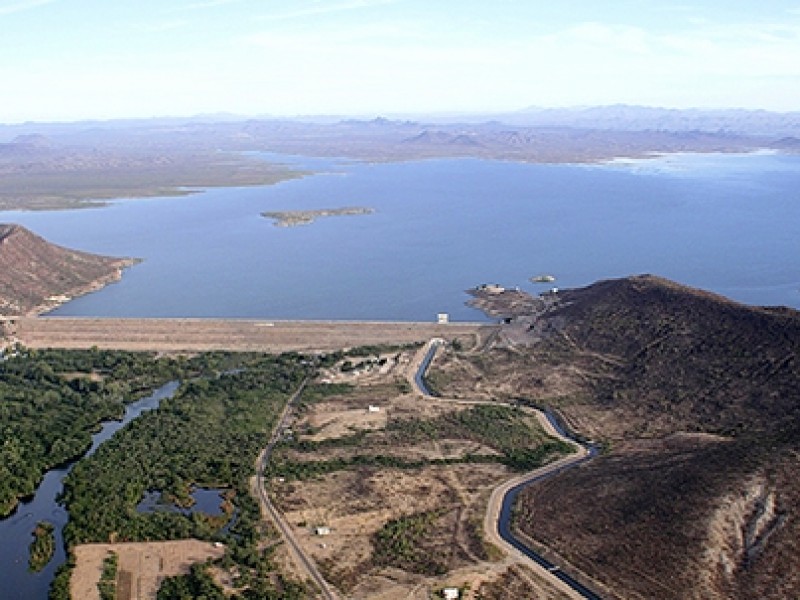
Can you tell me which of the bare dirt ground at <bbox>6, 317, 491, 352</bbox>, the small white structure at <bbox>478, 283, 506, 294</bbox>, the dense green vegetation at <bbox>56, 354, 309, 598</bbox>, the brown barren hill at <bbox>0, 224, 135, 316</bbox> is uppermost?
the brown barren hill at <bbox>0, 224, 135, 316</bbox>

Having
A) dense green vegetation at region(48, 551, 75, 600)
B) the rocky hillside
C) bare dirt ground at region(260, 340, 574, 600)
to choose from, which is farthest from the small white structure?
dense green vegetation at region(48, 551, 75, 600)

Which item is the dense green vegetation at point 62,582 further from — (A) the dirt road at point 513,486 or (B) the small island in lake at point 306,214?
(B) the small island in lake at point 306,214

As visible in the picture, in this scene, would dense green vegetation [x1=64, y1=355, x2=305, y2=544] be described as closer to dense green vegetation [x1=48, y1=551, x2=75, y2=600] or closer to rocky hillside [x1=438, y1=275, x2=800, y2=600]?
dense green vegetation [x1=48, y1=551, x2=75, y2=600]

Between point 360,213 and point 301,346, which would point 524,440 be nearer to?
point 301,346

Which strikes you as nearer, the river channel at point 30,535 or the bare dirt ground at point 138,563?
the bare dirt ground at point 138,563

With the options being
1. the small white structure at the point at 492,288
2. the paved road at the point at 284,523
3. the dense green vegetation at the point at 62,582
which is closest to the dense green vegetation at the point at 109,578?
the dense green vegetation at the point at 62,582

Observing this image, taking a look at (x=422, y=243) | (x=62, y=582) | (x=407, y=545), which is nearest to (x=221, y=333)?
(x=62, y=582)
